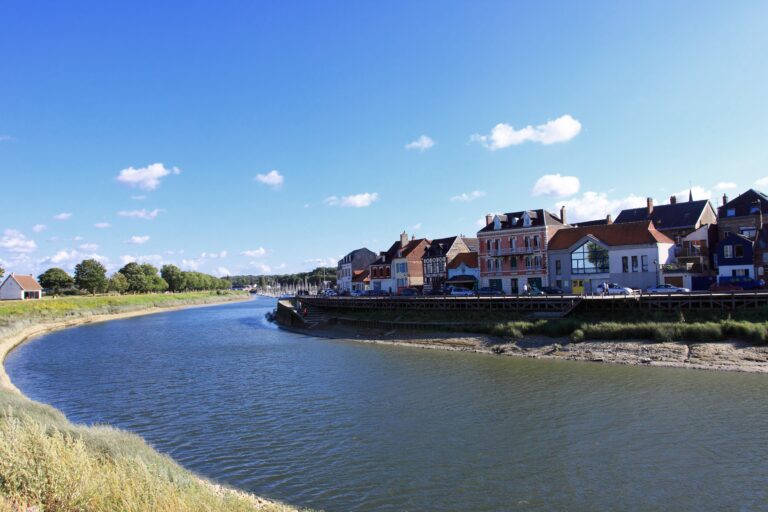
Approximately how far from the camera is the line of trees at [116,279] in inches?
4444

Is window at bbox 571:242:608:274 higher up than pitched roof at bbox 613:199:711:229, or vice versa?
pitched roof at bbox 613:199:711:229

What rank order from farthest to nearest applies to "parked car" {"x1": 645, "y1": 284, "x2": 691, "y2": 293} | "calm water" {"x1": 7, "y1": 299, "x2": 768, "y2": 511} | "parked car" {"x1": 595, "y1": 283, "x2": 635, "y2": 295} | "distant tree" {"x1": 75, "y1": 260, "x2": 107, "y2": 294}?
1. "distant tree" {"x1": 75, "y1": 260, "x2": 107, "y2": 294}
2. "parked car" {"x1": 595, "y1": 283, "x2": 635, "y2": 295}
3. "parked car" {"x1": 645, "y1": 284, "x2": 691, "y2": 293}
4. "calm water" {"x1": 7, "y1": 299, "x2": 768, "y2": 511}

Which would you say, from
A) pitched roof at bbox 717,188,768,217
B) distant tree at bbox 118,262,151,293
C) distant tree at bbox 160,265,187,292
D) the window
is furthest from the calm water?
distant tree at bbox 160,265,187,292

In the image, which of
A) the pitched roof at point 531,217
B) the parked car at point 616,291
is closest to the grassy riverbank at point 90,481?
the parked car at point 616,291

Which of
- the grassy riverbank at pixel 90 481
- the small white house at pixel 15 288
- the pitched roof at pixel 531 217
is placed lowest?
the grassy riverbank at pixel 90 481

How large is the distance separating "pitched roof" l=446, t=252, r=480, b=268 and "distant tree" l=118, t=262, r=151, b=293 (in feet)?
318

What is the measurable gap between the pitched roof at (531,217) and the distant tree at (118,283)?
322 ft

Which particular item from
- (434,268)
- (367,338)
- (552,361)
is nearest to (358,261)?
(434,268)

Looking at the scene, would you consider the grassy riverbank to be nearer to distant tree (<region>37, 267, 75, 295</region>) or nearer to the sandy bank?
the sandy bank

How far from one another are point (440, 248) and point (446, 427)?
57428 millimetres

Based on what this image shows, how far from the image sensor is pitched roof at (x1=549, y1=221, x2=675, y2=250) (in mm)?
52359

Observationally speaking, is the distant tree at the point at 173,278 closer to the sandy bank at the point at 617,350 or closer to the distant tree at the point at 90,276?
the distant tree at the point at 90,276

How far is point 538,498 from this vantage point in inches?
537

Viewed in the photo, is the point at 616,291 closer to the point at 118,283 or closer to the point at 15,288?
the point at 15,288
